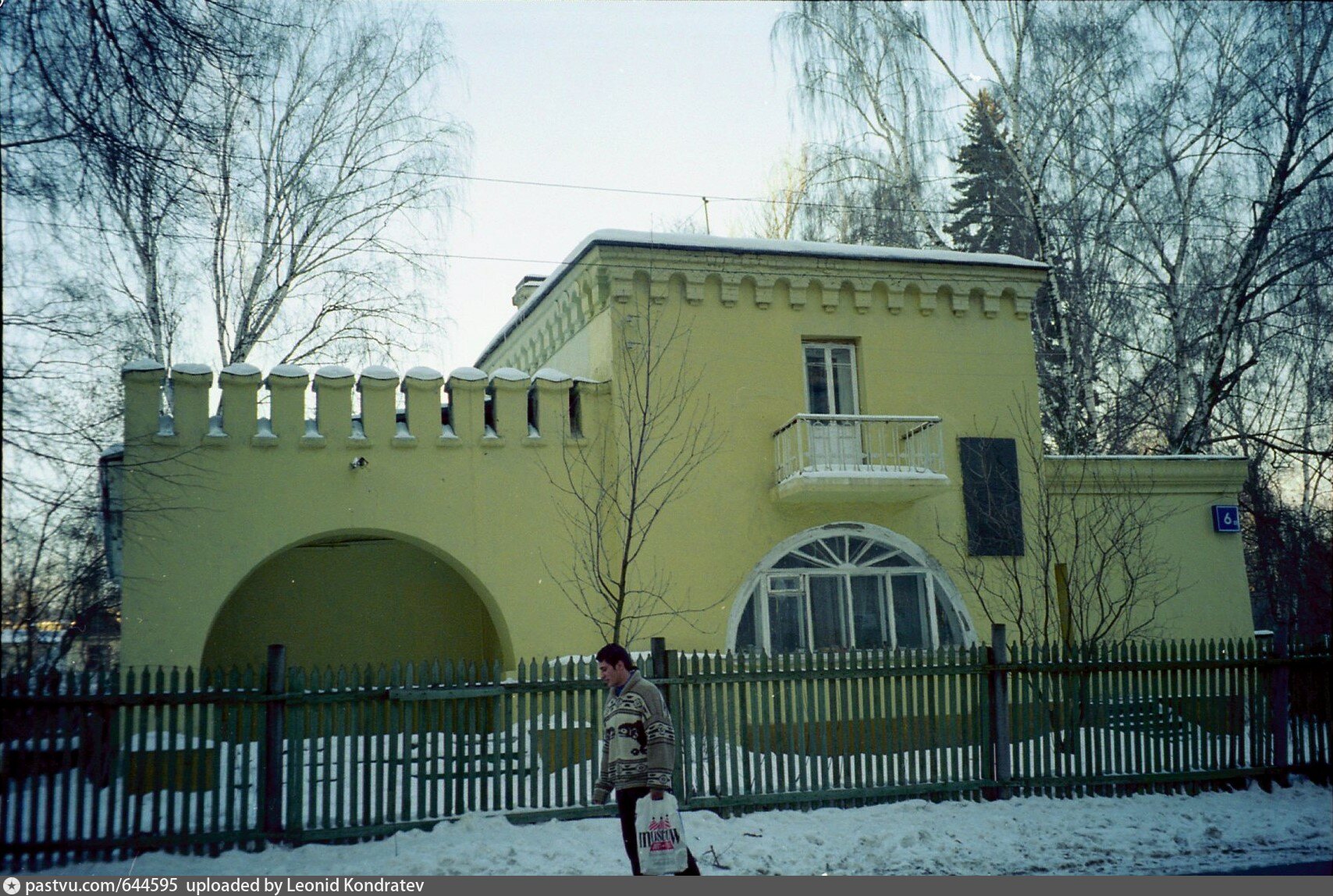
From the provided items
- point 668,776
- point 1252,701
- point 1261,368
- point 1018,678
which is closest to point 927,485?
point 1018,678

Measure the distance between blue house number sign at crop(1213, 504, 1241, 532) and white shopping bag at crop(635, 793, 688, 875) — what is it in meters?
13.8

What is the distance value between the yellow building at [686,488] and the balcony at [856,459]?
47 mm

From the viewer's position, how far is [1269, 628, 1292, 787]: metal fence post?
1202 centimetres

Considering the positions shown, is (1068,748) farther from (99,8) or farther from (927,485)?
(99,8)

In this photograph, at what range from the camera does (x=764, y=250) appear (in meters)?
15.8

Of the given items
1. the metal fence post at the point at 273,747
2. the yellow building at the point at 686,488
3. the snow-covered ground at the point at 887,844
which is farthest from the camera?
the yellow building at the point at 686,488

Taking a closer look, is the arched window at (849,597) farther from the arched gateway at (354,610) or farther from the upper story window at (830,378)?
the arched gateway at (354,610)

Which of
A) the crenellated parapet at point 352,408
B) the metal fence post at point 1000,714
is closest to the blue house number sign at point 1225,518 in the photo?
the metal fence post at point 1000,714

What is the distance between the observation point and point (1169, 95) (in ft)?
71.2

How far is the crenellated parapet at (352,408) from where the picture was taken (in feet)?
42.7

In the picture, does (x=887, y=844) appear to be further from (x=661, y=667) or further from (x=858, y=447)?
(x=858, y=447)

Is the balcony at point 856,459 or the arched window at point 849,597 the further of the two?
the arched window at point 849,597

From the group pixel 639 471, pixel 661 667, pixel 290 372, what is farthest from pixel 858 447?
pixel 290 372

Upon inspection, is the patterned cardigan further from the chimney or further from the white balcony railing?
the chimney
